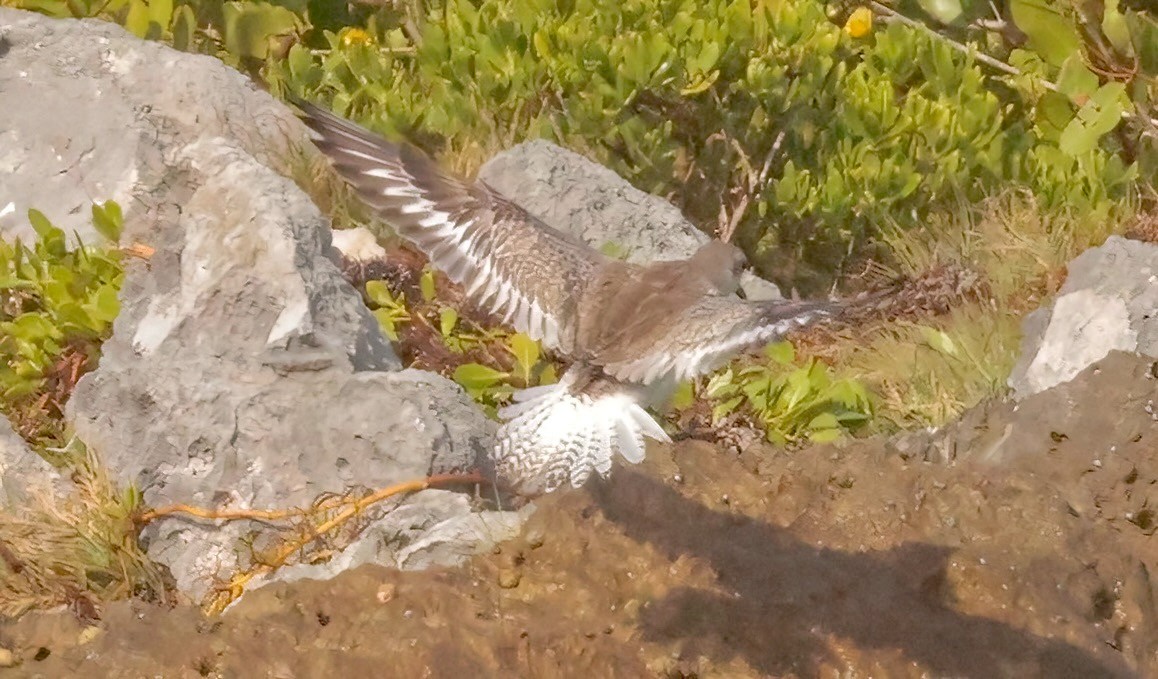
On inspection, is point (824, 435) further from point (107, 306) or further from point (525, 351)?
point (107, 306)

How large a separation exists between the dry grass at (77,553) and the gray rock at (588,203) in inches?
81.5

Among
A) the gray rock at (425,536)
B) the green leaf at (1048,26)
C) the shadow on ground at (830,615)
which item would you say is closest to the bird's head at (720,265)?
the gray rock at (425,536)

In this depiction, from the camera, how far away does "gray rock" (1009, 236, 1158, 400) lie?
165 inches

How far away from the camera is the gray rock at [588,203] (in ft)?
17.3

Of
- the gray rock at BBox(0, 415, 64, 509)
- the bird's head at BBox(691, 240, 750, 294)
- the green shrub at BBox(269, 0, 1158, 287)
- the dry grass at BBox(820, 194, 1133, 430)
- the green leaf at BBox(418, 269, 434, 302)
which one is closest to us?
the gray rock at BBox(0, 415, 64, 509)

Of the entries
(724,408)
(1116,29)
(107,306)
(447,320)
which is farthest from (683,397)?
(1116,29)

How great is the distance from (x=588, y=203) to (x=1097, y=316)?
2.01 meters

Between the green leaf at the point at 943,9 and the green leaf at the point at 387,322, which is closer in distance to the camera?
the green leaf at the point at 387,322

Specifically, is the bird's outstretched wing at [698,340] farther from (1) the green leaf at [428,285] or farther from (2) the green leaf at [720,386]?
(1) the green leaf at [428,285]

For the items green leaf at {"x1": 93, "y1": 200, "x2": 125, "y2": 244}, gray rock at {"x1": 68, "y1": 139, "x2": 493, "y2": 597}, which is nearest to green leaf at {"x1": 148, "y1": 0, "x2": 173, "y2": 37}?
green leaf at {"x1": 93, "y1": 200, "x2": 125, "y2": 244}

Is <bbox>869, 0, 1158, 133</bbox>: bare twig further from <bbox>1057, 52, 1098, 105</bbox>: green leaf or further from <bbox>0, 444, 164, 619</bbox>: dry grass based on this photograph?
<bbox>0, 444, 164, 619</bbox>: dry grass

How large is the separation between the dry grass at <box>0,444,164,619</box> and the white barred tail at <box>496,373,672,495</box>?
112 cm

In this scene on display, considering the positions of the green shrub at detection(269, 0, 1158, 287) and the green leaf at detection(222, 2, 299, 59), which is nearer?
the green shrub at detection(269, 0, 1158, 287)

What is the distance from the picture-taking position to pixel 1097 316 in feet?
14.0
